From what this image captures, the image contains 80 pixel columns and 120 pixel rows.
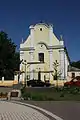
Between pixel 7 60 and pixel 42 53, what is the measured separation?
10035mm

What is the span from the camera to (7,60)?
78.7 meters

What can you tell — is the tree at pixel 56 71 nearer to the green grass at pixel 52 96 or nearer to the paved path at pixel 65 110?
the green grass at pixel 52 96

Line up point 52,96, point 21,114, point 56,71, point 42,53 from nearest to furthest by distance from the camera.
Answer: point 21,114, point 52,96, point 56,71, point 42,53

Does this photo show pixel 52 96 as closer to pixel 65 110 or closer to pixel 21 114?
pixel 65 110

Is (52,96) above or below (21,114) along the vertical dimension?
above

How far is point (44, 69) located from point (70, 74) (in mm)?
8020

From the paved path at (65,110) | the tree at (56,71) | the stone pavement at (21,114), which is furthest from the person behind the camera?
the tree at (56,71)

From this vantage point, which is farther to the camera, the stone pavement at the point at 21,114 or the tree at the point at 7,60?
the tree at the point at 7,60

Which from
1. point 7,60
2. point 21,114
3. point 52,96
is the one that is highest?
point 7,60

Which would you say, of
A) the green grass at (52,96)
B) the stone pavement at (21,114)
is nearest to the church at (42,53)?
the green grass at (52,96)

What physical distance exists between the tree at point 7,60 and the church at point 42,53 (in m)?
2.61

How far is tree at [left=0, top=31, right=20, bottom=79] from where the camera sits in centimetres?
7725

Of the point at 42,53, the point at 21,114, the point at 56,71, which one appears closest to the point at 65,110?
the point at 21,114

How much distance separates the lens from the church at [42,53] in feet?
269
